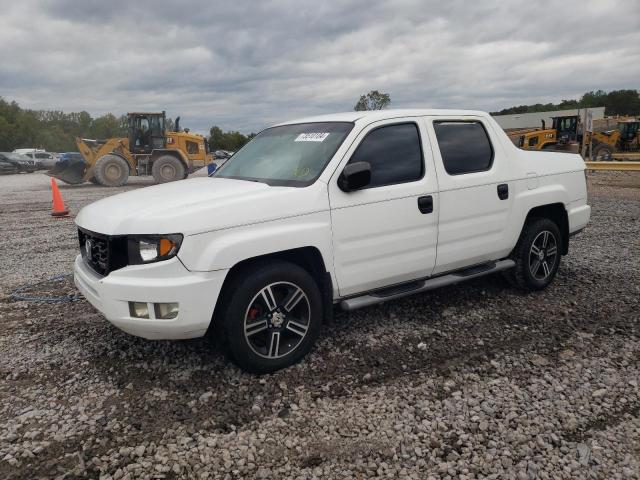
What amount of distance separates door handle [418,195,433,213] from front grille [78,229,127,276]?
219cm

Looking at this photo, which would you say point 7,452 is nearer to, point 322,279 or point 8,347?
point 8,347

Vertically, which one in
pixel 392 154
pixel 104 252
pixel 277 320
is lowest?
pixel 277 320

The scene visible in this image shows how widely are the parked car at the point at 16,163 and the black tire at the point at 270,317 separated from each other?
122 feet

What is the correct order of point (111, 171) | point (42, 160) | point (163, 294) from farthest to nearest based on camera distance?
point (42, 160) → point (111, 171) → point (163, 294)

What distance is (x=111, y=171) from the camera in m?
19.1

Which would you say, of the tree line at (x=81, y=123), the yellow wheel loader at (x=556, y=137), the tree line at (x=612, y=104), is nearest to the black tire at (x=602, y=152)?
the yellow wheel loader at (x=556, y=137)

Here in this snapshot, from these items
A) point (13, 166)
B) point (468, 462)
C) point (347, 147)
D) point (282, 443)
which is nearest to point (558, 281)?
point (347, 147)

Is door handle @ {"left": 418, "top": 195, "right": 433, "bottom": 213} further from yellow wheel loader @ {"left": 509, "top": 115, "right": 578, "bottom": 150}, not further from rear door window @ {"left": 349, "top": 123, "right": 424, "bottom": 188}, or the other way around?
yellow wheel loader @ {"left": 509, "top": 115, "right": 578, "bottom": 150}

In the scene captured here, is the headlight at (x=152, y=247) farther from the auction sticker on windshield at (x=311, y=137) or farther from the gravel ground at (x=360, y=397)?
the auction sticker on windshield at (x=311, y=137)

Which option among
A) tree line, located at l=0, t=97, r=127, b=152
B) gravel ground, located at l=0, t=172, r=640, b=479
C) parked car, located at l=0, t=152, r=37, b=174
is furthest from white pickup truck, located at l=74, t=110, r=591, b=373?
tree line, located at l=0, t=97, r=127, b=152

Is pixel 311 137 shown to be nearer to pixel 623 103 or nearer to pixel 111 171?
pixel 111 171

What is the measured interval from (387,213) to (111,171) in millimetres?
17901

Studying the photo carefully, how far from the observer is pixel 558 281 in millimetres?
5316

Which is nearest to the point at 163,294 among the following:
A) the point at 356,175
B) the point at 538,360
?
the point at 356,175
